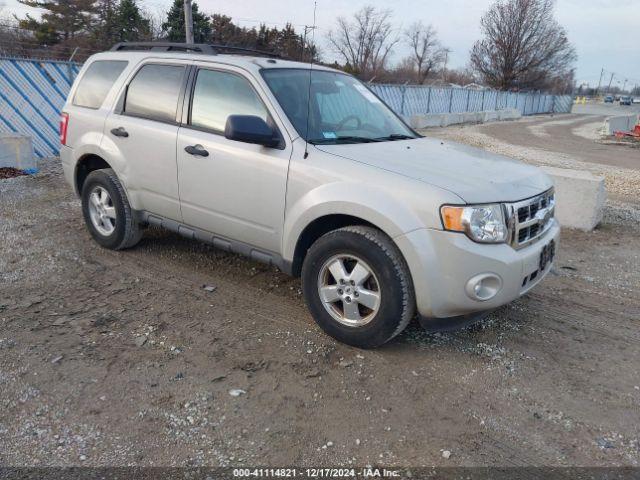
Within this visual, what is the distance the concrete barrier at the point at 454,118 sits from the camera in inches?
929

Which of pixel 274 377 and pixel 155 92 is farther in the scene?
pixel 155 92

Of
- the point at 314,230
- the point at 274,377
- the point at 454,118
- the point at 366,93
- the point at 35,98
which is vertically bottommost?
the point at 274,377

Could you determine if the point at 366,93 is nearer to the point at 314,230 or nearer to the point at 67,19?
the point at 314,230

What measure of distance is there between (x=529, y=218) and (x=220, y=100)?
8.23 feet

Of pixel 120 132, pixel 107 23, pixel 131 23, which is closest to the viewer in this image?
pixel 120 132

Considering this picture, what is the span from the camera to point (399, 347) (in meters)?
3.67

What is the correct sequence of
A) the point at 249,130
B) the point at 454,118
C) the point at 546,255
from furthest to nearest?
the point at 454,118 → the point at 546,255 → the point at 249,130

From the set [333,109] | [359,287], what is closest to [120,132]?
[333,109]

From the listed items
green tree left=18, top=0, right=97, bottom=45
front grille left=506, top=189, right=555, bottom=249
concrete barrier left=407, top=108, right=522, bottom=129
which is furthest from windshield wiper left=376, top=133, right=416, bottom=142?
green tree left=18, top=0, right=97, bottom=45

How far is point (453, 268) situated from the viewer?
3.14m

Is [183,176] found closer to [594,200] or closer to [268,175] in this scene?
[268,175]

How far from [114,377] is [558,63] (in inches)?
2695

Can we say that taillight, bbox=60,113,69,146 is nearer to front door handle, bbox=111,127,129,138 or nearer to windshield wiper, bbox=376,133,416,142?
front door handle, bbox=111,127,129,138

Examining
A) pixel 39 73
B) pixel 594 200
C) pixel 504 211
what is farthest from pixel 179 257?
pixel 39 73
